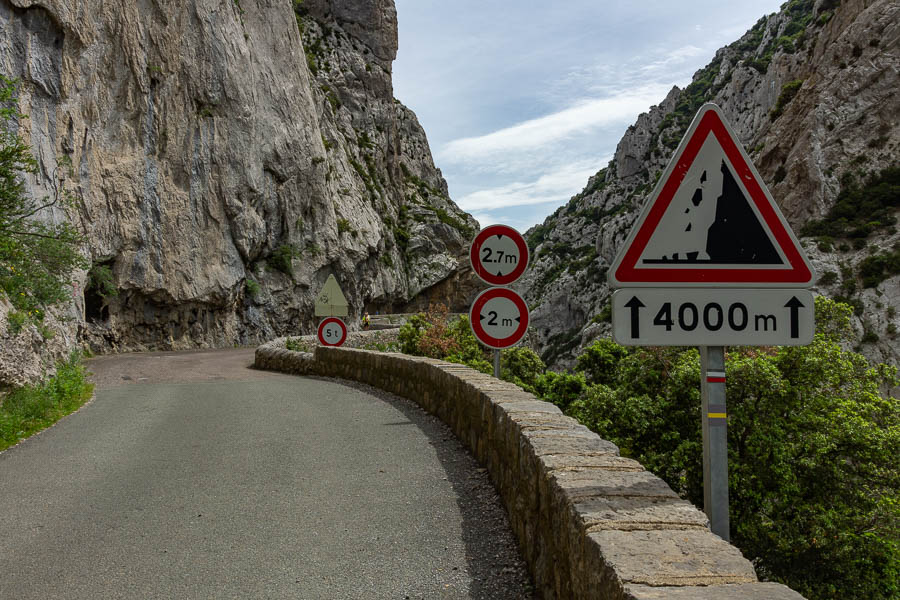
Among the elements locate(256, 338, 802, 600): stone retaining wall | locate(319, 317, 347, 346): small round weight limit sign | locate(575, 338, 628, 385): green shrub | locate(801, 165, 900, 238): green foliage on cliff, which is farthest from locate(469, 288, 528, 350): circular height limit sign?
locate(801, 165, 900, 238): green foliage on cliff

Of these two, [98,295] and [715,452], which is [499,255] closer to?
[715,452]

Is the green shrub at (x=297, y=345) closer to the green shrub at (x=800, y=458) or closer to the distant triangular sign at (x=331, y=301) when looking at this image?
the distant triangular sign at (x=331, y=301)

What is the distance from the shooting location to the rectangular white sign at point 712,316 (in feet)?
7.47

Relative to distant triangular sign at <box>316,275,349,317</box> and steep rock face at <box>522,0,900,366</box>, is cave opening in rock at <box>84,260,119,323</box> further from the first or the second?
steep rock face at <box>522,0,900,366</box>

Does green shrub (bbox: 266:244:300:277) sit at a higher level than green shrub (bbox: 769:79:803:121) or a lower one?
lower

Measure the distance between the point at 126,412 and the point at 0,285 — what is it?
3857 millimetres

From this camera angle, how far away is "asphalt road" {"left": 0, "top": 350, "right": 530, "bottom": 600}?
3.47 m

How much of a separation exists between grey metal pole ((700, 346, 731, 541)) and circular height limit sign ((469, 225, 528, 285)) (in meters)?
4.24

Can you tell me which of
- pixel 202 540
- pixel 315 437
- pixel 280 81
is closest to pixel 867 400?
pixel 315 437

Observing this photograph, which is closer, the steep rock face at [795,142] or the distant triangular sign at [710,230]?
the distant triangular sign at [710,230]

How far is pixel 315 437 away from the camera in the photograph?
7.47 metres

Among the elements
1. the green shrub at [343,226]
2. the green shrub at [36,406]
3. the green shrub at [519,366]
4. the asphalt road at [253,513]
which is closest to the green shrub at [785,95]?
the green shrub at [343,226]

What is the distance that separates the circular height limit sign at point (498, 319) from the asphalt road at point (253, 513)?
4.19ft

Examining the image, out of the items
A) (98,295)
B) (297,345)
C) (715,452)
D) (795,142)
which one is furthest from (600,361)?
(795,142)
